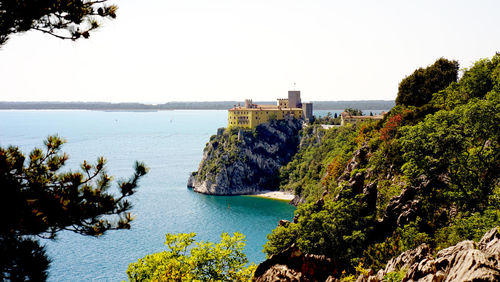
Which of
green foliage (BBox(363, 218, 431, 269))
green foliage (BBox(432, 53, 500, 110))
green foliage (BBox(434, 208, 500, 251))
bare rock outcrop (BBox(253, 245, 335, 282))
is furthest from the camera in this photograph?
green foliage (BBox(432, 53, 500, 110))

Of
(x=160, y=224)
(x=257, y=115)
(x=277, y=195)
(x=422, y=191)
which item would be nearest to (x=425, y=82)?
(x=422, y=191)

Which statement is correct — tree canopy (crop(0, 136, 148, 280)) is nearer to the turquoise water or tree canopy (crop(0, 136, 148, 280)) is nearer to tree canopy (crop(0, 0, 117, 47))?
tree canopy (crop(0, 0, 117, 47))

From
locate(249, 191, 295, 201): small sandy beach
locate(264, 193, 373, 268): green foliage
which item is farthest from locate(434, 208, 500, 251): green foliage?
locate(249, 191, 295, 201): small sandy beach

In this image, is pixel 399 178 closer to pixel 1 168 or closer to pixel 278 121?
pixel 1 168

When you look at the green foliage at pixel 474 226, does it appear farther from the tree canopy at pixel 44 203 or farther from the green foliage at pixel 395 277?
the tree canopy at pixel 44 203

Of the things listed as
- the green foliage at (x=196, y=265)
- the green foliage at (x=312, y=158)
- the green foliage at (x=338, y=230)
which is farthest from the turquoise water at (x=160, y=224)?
the green foliage at (x=338, y=230)

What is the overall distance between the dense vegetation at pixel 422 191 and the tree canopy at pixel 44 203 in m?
16.1

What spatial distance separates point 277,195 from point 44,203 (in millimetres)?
89899

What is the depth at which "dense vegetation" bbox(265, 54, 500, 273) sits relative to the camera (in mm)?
21016

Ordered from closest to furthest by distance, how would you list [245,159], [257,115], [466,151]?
1. [466,151]
2. [245,159]
3. [257,115]

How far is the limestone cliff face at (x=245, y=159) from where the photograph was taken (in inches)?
3959

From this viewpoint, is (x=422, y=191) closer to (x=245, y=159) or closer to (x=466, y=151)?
(x=466, y=151)

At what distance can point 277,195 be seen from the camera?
96438 mm

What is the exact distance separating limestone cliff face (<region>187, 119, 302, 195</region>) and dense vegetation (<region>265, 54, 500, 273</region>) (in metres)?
62.6
